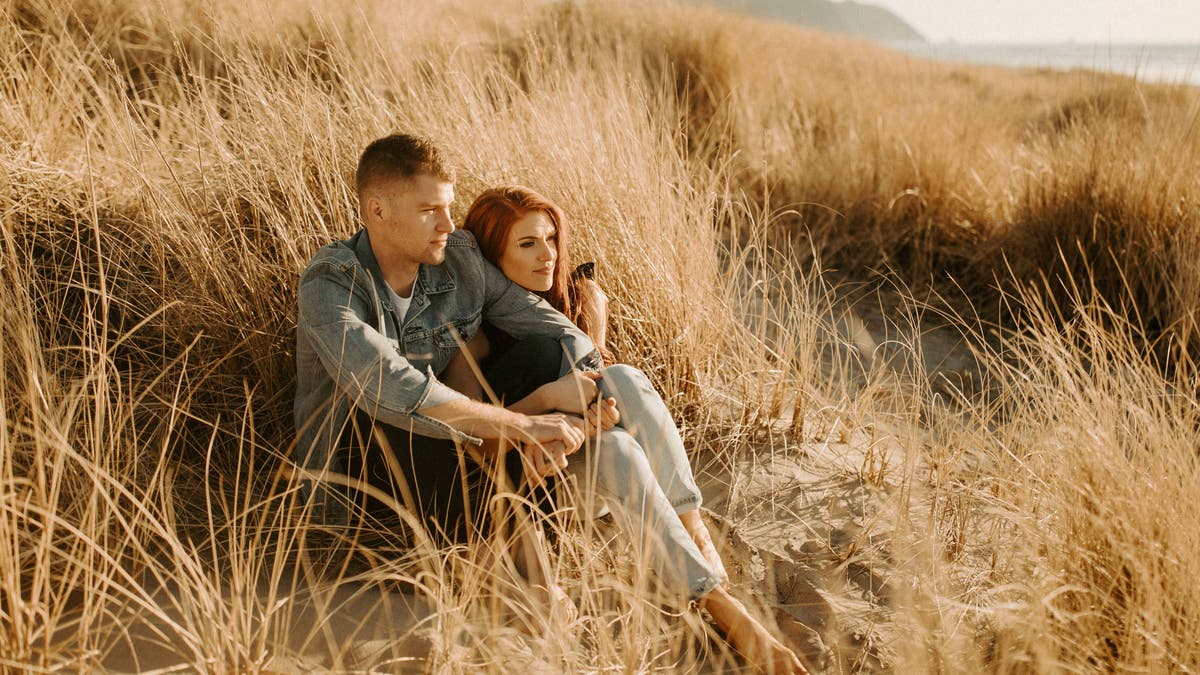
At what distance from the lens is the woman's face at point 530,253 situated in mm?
2715

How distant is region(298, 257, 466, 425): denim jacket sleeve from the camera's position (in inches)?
89.1

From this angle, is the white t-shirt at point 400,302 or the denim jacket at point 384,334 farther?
the white t-shirt at point 400,302

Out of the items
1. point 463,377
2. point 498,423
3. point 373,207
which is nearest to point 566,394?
point 498,423

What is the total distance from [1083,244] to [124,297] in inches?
176

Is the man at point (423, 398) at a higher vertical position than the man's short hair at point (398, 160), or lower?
lower

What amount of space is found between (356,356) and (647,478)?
81cm

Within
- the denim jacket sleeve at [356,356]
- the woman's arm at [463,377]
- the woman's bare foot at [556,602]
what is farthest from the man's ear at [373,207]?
the woman's bare foot at [556,602]

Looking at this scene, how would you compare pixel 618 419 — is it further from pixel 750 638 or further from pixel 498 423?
pixel 750 638

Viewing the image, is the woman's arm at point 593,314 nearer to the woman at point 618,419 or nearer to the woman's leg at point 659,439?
the woman at point 618,419

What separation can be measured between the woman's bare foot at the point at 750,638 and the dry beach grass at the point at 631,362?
7cm

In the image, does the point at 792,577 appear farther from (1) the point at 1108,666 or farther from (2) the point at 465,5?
(2) the point at 465,5

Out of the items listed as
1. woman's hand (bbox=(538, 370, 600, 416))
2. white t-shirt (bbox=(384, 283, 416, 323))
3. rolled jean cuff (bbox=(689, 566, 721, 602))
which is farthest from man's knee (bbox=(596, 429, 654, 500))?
white t-shirt (bbox=(384, 283, 416, 323))

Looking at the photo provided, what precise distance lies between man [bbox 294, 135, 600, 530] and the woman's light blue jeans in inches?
5.0

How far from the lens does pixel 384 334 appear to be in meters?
2.45
